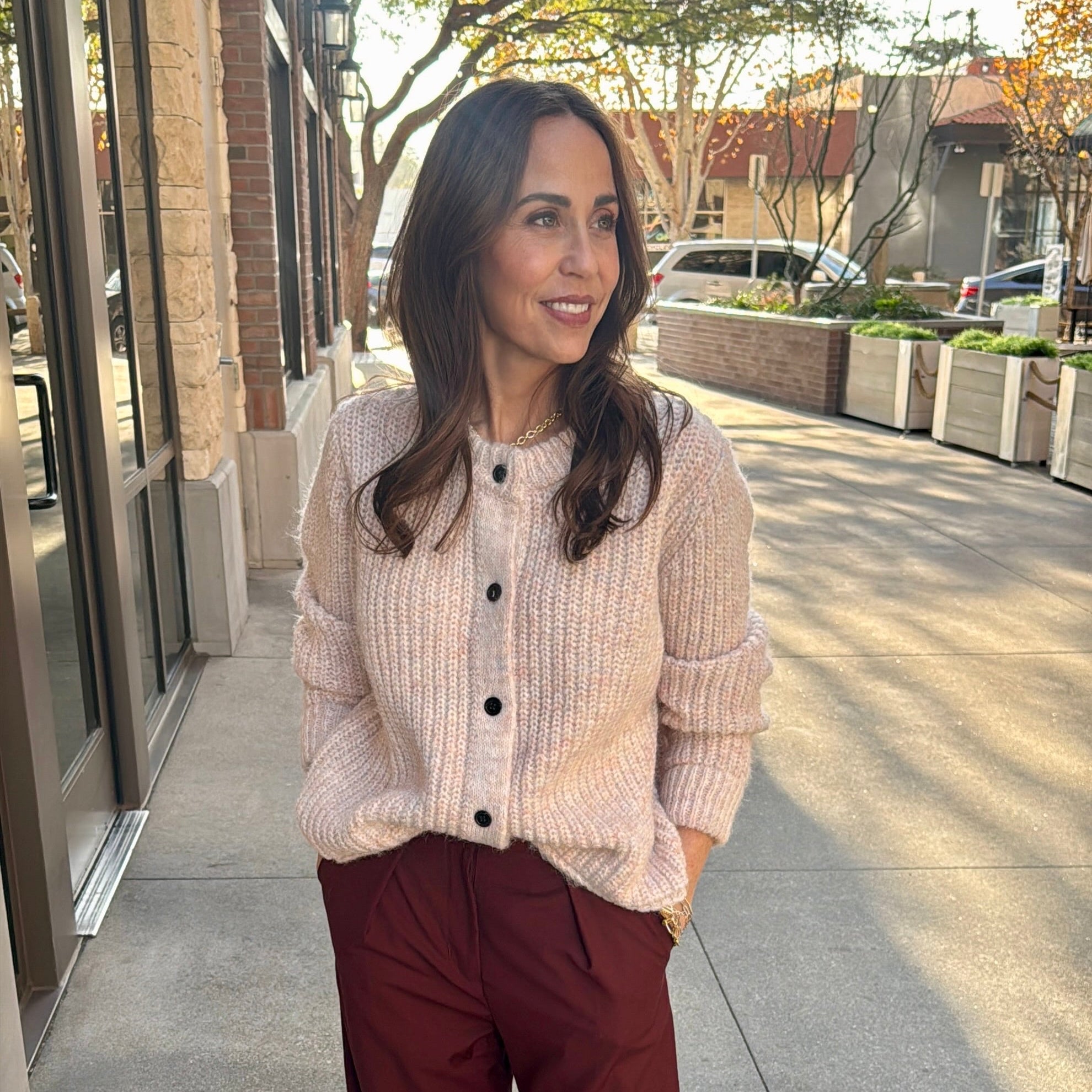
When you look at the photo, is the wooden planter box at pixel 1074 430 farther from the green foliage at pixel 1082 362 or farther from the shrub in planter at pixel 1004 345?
the shrub in planter at pixel 1004 345

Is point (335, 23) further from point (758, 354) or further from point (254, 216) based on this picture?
point (758, 354)

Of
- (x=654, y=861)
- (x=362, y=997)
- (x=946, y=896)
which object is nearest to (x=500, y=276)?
(x=654, y=861)

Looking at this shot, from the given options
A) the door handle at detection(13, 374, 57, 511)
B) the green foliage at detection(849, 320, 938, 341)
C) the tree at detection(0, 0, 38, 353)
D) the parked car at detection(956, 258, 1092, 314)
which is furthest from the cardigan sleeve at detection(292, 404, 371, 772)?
the parked car at detection(956, 258, 1092, 314)

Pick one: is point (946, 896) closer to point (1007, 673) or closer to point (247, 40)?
point (1007, 673)

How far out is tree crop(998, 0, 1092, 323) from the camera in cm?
1795

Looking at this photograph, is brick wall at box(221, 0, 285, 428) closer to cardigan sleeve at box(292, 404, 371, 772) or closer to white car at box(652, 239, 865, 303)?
cardigan sleeve at box(292, 404, 371, 772)

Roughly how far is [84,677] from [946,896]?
2.65m

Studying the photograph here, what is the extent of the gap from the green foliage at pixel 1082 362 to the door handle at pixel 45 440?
806cm

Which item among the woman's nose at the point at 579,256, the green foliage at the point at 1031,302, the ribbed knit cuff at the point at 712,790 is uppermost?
the woman's nose at the point at 579,256

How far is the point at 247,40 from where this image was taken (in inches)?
264

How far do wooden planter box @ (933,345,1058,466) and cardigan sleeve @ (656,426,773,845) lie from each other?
9.45 m

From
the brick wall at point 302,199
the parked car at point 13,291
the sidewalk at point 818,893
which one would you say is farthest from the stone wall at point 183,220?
the brick wall at point 302,199

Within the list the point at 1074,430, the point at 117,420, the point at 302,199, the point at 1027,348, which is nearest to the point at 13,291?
the point at 117,420

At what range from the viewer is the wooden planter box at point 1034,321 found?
19406mm
